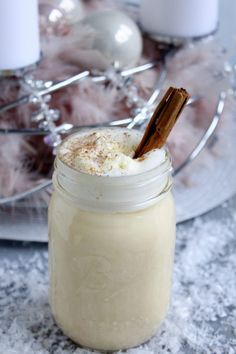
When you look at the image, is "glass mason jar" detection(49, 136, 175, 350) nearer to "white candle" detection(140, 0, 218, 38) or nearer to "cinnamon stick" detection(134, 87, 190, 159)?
"cinnamon stick" detection(134, 87, 190, 159)

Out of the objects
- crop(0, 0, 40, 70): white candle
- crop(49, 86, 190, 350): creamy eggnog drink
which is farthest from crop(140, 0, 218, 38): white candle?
crop(49, 86, 190, 350): creamy eggnog drink

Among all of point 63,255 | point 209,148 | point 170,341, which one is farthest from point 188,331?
point 209,148

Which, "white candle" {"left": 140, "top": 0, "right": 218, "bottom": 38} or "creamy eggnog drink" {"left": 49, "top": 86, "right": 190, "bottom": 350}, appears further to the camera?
"white candle" {"left": 140, "top": 0, "right": 218, "bottom": 38}

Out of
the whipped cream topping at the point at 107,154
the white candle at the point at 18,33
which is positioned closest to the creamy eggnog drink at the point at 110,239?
the whipped cream topping at the point at 107,154

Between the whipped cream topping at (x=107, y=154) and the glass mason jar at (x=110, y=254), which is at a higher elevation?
the whipped cream topping at (x=107, y=154)

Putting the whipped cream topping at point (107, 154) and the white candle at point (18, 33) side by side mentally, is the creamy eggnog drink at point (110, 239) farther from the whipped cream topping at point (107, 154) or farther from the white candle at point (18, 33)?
the white candle at point (18, 33)

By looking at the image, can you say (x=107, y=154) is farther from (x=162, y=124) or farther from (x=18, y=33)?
(x=18, y=33)
